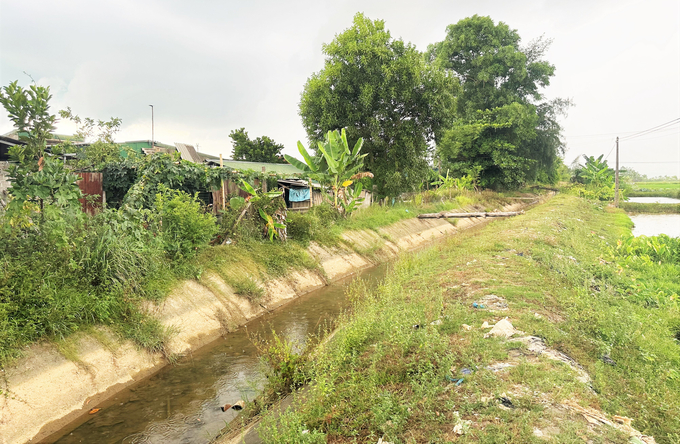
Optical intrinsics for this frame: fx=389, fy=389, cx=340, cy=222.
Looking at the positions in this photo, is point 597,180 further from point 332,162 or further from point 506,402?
point 506,402

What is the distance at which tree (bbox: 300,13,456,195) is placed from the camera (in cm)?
1877

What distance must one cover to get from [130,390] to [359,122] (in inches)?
656

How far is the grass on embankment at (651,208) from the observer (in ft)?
95.2

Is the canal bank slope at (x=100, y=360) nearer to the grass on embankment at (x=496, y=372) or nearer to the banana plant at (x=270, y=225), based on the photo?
the banana plant at (x=270, y=225)

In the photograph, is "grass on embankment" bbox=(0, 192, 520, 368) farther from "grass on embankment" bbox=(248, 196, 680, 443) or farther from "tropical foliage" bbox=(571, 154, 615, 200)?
"tropical foliage" bbox=(571, 154, 615, 200)

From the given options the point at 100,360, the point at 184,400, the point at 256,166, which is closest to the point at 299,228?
the point at 100,360

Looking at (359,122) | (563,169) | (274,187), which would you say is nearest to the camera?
(274,187)

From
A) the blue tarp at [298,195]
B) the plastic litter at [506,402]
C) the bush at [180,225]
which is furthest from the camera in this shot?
the blue tarp at [298,195]

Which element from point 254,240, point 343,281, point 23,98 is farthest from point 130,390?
point 343,281

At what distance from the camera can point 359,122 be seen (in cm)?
1975

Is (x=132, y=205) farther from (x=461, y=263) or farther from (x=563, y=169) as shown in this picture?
(x=563, y=169)

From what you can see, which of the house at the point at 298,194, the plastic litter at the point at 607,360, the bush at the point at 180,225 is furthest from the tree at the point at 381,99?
the plastic litter at the point at 607,360

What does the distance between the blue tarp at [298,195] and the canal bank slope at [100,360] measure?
23.2 ft

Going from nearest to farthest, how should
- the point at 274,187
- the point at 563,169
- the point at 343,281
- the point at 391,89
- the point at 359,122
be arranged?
1. the point at 343,281
2. the point at 274,187
3. the point at 391,89
4. the point at 359,122
5. the point at 563,169
